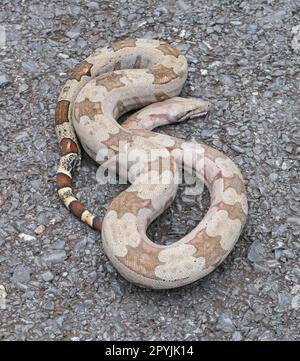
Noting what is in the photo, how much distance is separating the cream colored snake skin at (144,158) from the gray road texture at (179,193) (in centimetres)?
21

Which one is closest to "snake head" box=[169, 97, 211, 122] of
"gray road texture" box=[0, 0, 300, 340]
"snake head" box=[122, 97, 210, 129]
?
"snake head" box=[122, 97, 210, 129]

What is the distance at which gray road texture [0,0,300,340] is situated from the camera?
552cm

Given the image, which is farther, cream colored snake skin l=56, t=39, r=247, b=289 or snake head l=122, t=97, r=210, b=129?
snake head l=122, t=97, r=210, b=129

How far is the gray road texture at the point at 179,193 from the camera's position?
18.1ft

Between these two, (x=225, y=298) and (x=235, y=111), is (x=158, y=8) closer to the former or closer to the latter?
(x=235, y=111)

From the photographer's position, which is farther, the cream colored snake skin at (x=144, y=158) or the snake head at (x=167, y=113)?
the snake head at (x=167, y=113)

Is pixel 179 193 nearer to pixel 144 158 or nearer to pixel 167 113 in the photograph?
pixel 144 158

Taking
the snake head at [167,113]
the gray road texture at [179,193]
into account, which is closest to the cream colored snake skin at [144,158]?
the snake head at [167,113]

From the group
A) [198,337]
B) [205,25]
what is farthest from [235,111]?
[198,337]

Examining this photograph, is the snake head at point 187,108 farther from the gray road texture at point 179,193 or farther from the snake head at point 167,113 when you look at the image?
the gray road texture at point 179,193

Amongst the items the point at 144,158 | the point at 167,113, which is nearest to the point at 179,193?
the point at 144,158

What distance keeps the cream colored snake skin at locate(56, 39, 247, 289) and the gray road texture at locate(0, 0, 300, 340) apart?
21cm

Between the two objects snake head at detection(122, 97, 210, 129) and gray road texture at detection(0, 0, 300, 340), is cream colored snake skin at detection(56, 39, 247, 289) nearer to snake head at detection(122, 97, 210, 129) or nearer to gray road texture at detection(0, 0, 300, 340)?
snake head at detection(122, 97, 210, 129)

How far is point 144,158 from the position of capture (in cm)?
630
